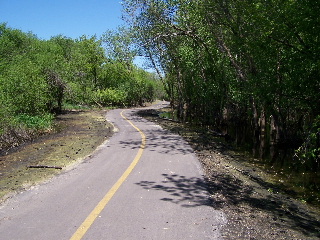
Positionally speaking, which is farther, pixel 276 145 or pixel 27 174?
pixel 276 145

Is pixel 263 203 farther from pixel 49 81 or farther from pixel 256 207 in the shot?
pixel 49 81

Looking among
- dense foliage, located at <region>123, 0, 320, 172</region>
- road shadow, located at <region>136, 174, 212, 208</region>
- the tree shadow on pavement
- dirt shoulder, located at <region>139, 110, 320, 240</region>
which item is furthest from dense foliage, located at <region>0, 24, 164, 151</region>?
dirt shoulder, located at <region>139, 110, 320, 240</region>

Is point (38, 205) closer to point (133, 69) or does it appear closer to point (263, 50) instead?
point (263, 50)

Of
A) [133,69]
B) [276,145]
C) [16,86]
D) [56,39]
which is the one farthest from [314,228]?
[56,39]

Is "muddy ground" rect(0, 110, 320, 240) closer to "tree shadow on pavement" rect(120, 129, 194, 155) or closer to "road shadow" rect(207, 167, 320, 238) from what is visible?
"road shadow" rect(207, 167, 320, 238)

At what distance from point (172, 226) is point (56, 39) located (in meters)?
77.0

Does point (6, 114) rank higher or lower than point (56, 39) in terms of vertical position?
lower

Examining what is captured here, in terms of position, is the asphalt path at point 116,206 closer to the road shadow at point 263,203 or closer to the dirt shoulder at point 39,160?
the road shadow at point 263,203

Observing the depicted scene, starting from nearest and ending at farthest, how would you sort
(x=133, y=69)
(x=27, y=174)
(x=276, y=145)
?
(x=27, y=174)
(x=276, y=145)
(x=133, y=69)

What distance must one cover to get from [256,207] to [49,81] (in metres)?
27.6

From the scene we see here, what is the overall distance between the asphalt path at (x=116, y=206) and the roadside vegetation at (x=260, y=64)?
3.34 m

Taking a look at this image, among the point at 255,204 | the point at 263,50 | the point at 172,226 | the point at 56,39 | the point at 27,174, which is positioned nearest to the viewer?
the point at 172,226

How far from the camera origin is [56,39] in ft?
245

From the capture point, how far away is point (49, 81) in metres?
30.3
